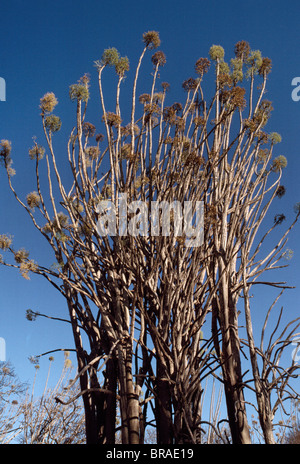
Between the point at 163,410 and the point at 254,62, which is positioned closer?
the point at 163,410

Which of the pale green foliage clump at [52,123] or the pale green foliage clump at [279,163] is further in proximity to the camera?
the pale green foliage clump at [279,163]

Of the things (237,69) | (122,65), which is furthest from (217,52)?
(122,65)

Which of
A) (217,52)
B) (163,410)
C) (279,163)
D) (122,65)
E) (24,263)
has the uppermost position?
(217,52)

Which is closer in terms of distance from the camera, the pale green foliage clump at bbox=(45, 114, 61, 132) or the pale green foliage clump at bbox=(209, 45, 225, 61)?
the pale green foliage clump at bbox=(45, 114, 61, 132)

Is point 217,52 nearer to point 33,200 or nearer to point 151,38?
point 151,38

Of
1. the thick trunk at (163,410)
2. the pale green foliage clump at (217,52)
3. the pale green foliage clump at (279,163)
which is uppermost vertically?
the pale green foliage clump at (217,52)

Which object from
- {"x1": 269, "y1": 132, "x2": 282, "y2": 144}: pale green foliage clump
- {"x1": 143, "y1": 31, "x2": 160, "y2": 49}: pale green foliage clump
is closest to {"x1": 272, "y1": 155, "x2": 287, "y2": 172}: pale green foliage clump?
{"x1": 269, "y1": 132, "x2": 282, "y2": 144}: pale green foliage clump

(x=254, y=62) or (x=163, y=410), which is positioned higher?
(x=254, y=62)

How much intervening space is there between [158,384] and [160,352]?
24 cm

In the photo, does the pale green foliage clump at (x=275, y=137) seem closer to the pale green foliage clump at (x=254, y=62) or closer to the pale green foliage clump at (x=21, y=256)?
the pale green foliage clump at (x=254, y=62)

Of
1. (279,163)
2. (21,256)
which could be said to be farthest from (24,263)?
(279,163)

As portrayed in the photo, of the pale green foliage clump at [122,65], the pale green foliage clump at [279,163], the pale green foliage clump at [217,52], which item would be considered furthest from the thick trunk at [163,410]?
the pale green foliage clump at [217,52]

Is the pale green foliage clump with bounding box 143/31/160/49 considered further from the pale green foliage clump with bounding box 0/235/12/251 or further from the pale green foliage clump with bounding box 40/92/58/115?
the pale green foliage clump with bounding box 0/235/12/251

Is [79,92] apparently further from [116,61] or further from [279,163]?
[279,163]
